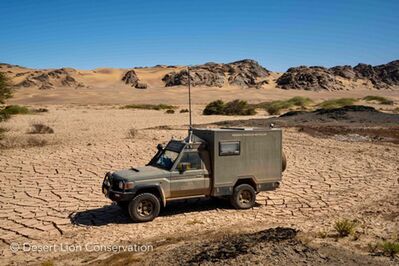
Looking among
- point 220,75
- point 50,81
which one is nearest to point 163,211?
point 220,75

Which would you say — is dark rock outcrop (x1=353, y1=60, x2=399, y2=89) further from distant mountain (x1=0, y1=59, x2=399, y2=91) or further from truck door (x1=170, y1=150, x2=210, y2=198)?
truck door (x1=170, y1=150, x2=210, y2=198)

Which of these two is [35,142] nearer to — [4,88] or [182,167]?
[4,88]

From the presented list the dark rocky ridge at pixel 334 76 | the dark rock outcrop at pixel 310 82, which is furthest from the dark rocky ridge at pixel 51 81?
the dark rocky ridge at pixel 334 76

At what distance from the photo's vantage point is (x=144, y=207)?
8.99 meters

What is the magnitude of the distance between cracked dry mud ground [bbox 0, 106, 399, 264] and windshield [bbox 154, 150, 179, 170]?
1127 mm

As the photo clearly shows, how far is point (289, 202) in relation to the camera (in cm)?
1075

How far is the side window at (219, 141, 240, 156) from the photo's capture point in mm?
9559

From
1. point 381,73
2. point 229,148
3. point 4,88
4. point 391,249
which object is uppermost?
point 381,73

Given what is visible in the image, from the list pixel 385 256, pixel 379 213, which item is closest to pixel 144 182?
pixel 385 256

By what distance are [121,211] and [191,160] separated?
2134 millimetres

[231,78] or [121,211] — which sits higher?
[231,78]

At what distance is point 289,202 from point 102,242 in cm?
501

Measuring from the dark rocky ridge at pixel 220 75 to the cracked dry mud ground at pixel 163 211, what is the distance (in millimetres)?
69344

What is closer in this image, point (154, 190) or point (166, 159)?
point (154, 190)
